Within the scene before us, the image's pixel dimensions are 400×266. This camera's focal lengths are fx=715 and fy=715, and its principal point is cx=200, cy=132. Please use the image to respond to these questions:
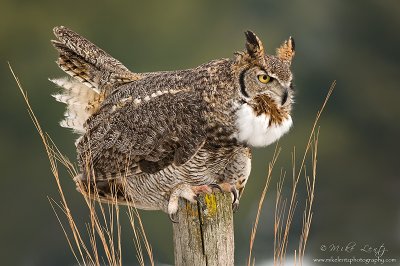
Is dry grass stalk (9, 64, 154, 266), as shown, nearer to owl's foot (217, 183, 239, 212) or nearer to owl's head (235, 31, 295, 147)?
owl's foot (217, 183, 239, 212)

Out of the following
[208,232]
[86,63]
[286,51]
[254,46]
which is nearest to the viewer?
[208,232]

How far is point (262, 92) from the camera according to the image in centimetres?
260

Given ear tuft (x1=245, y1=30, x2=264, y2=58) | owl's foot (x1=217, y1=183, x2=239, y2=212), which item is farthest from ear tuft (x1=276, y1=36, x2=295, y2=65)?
owl's foot (x1=217, y1=183, x2=239, y2=212)

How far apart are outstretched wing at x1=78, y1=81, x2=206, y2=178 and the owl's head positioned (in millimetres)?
176

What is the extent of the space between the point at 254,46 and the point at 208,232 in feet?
2.27

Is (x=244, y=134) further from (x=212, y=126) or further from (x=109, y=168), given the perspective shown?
(x=109, y=168)

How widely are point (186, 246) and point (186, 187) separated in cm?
27

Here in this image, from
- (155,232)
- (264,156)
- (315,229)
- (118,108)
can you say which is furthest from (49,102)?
(118,108)

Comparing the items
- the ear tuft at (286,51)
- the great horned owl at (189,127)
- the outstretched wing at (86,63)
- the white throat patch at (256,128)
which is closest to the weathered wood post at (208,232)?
the great horned owl at (189,127)

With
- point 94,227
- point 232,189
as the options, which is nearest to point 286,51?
point 232,189

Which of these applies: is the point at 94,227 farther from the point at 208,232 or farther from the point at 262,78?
the point at 262,78

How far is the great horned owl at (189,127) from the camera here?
8.57 feet

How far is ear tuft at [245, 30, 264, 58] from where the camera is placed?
2.56 meters

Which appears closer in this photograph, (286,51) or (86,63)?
(286,51)
